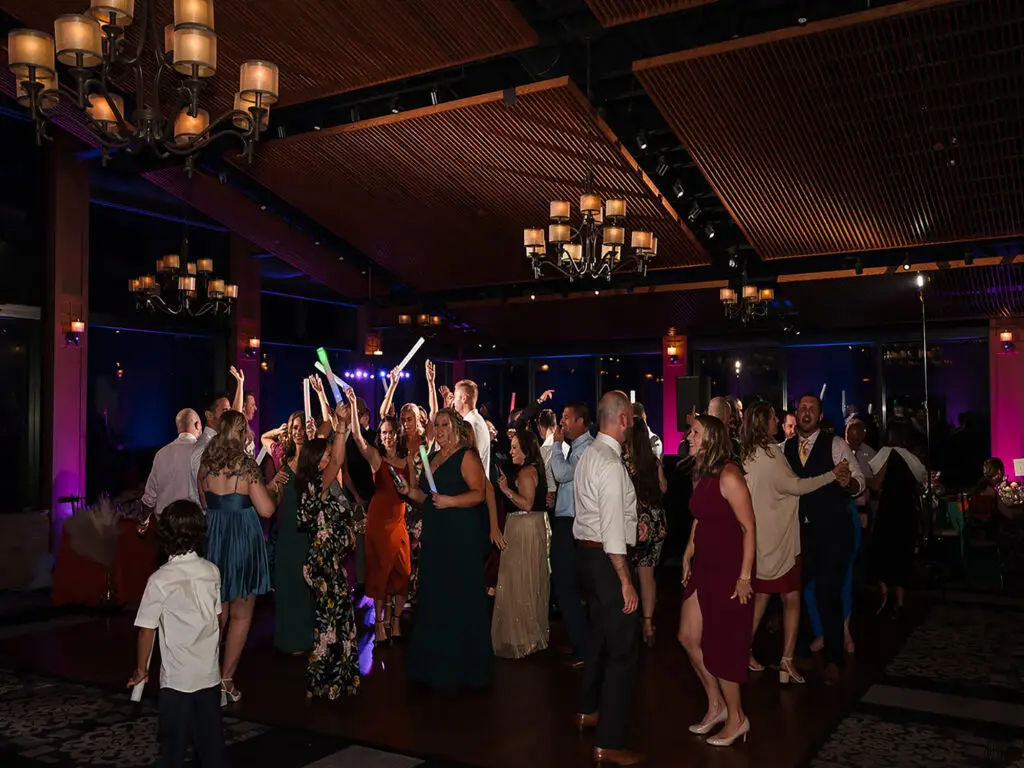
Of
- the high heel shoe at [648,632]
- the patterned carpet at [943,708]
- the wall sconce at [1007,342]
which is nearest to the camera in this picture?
the patterned carpet at [943,708]

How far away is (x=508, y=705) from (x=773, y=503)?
5.84ft

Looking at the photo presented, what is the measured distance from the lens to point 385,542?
17.9 ft

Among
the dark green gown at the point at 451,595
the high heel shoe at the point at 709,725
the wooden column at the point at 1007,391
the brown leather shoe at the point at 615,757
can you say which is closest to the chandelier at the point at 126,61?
the dark green gown at the point at 451,595

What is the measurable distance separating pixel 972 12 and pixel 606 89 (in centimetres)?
326

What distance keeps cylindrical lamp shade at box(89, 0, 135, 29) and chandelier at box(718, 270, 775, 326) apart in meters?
8.10

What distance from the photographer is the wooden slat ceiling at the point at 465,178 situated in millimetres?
8672

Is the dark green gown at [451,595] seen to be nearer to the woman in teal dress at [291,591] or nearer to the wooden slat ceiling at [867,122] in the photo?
the woman in teal dress at [291,591]

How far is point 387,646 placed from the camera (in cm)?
554

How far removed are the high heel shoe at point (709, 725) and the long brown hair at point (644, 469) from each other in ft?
5.75

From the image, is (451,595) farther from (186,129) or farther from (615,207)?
(615,207)

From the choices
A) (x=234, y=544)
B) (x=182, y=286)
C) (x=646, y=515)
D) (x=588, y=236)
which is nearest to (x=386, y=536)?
(x=234, y=544)

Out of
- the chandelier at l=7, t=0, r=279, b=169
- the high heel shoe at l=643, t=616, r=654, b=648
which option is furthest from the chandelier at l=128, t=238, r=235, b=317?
the high heel shoe at l=643, t=616, r=654, b=648

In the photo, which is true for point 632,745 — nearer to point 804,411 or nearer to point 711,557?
point 711,557

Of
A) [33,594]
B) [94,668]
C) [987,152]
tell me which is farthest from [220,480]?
[987,152]
